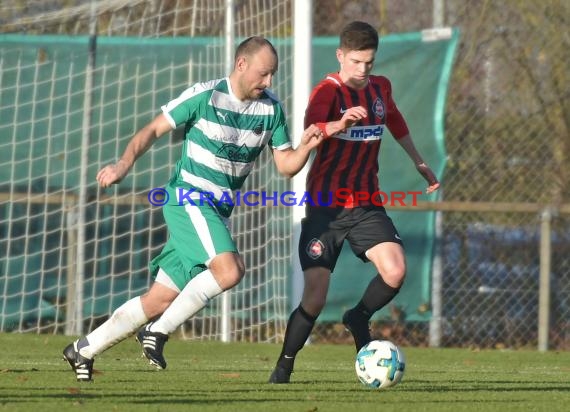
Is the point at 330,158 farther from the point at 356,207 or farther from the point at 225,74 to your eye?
the point at 225,74

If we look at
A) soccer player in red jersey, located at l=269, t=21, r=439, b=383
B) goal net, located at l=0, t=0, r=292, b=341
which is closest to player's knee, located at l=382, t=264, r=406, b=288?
soccer player in red jersey, located at l=269, t=21, r=439, b=383

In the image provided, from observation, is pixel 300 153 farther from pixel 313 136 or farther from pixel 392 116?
pixel 392 116

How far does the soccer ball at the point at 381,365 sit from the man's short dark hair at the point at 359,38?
1500mm

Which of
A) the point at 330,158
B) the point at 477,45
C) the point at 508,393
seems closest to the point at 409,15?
the point at 477,45

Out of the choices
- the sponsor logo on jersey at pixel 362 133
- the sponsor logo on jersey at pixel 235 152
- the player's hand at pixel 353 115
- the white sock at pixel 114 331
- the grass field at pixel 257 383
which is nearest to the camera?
the grass field at pixel 257 383

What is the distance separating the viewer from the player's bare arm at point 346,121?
18.9 ft

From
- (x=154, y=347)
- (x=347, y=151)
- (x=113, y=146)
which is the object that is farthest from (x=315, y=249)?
(x=113, y=146)

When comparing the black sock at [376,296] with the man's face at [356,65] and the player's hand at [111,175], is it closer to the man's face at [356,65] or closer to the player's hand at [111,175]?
the man's face at [356,65]

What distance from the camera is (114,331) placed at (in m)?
5.98

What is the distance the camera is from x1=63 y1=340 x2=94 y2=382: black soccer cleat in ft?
19.7

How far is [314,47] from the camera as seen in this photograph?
416 inches

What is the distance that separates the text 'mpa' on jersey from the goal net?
4181 millimetres

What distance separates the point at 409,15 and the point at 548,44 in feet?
4.08

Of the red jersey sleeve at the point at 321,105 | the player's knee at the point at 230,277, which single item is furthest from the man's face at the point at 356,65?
the player's knee at the point at 230,277
